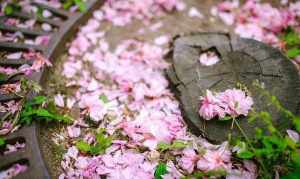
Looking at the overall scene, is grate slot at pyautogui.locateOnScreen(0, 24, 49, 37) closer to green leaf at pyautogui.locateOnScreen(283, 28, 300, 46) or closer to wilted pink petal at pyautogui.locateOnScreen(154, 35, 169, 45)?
wilted pink petal at pyautogui.locateOnScreen(154, 35, 169, 45)

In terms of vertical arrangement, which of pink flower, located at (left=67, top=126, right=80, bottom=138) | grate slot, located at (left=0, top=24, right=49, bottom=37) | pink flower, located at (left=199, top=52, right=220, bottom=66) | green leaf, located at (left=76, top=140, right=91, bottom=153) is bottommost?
green leaf, located at (left=76, top=140, right=91, bottom=153)

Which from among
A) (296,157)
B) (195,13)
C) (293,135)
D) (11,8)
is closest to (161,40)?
(195,13)

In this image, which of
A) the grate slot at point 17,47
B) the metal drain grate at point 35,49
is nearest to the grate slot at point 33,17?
the metal drain grate at point 35,49

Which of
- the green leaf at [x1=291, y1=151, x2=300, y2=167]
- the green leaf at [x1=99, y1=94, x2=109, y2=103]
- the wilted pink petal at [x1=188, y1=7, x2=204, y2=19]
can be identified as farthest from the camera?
the wilted pink petal at [x1=188, y1=7, x2=204, y2=19]

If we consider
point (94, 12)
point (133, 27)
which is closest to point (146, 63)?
point (133, 27)

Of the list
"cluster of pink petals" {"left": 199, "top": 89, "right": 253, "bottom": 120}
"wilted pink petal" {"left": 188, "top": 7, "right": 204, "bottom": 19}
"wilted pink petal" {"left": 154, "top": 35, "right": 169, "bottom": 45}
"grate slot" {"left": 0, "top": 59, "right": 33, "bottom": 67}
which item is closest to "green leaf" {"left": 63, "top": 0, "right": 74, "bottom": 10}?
"grate slot" {"left": 0, "top": 59, "right": 33, "bottom": 67}

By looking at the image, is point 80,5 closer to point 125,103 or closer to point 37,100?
point 125,103

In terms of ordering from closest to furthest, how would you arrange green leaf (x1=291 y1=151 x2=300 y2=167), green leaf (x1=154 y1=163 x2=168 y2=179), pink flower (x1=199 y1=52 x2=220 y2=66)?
green leaf (x1=291 y1=151 x2=300 y2=167)
green leaf (x1=154 y1=163 x2=168 y2=179)
pink flower (x1=199 y1=52 x2=220 y2=66)
